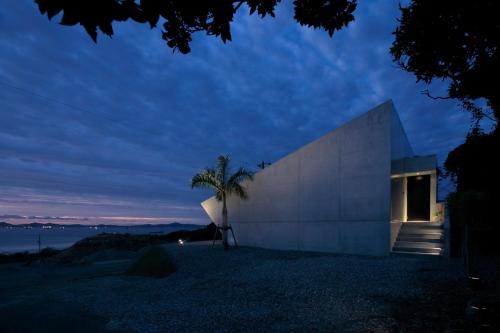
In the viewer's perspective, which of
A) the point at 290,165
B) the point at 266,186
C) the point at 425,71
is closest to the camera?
the point at 425,71

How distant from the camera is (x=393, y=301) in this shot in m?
6.20

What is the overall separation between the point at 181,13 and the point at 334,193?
12.2 metres

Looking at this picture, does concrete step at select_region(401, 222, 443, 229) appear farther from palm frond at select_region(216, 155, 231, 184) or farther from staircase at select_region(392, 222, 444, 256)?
palm frond at select_region(216, 155, 231, 184)

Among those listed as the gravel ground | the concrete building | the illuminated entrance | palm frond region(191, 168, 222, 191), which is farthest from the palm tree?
the illuminated entrance

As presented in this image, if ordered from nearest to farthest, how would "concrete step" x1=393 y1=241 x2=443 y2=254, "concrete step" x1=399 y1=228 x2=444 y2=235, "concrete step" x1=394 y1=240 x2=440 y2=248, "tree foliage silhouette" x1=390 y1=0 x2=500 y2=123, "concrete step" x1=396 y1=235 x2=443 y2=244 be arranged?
"tree foliage silhouette" x1=390 y1=0 x2=500 y2=123, "concrete step" x1=393 y1=241 x2=443 y2=254, "concrete step" x1=394 y1=240 x2=440 y2=248, "concrete step" x1=396 y1=235 x2=443 y2=244, "concrete step" x1=399 y1=228 x2=444 y2=235

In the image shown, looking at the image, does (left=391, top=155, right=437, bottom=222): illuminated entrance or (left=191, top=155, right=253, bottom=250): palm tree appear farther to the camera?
(left=191, top=155, right=253, bottom=250): palm tree

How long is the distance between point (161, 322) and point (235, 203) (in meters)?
12.4

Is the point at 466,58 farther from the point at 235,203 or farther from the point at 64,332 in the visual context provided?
the point at 235,203

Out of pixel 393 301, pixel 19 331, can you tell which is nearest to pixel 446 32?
pixel 393 301

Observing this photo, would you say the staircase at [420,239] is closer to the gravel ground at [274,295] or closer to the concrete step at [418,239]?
the concrete step at [418,239]

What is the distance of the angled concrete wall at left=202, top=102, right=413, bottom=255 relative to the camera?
12242 mm

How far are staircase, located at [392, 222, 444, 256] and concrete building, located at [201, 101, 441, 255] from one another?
2.1 inches

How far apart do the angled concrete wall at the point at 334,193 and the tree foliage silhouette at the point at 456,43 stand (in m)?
6.86

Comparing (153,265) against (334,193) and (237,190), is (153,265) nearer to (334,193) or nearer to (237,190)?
(237,190)
